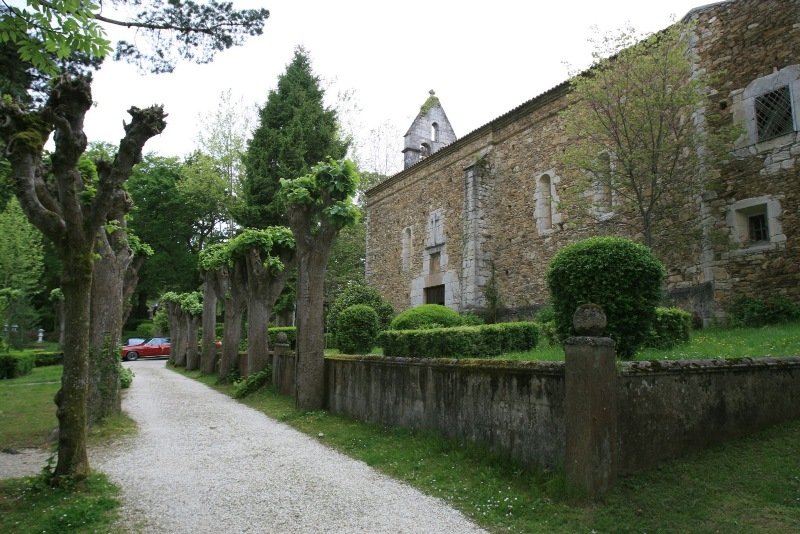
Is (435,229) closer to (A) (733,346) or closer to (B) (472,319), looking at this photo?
(B) (472,319)

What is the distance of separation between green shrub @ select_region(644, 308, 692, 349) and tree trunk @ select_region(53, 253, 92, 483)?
8.20 metres

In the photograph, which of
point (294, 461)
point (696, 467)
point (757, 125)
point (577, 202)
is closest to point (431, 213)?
point (577, 202)

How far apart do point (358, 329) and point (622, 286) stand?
8425mm

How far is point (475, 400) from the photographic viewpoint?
650 cm

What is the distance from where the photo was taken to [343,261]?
1337 inches

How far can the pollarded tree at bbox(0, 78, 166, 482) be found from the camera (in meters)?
5.68

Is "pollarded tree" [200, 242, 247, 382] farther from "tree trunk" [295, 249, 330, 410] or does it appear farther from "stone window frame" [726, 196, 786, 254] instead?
"stone window frame" [726, 196, 786, 254]

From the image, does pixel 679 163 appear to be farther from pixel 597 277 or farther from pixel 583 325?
pixel 583 325

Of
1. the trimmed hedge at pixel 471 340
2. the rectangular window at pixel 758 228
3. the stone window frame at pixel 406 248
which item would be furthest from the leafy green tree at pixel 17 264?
the rectangular window at pixel 758 228

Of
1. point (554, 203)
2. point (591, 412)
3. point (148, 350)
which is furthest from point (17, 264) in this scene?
point (591, 412)

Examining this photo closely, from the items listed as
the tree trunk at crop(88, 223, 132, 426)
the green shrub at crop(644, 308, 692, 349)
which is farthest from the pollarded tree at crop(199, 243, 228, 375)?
the green shrub at crop(644, 308, 692, 349)

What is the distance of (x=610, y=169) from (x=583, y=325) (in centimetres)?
955

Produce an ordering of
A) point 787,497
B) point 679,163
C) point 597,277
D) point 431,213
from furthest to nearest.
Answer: point 431,213 < point 679,163 < point 597,277 < point 787,497

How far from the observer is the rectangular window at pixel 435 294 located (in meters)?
22.6
